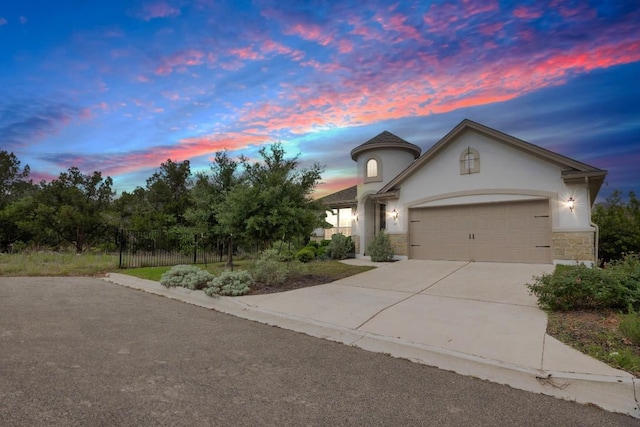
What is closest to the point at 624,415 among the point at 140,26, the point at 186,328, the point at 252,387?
the point at 252,387

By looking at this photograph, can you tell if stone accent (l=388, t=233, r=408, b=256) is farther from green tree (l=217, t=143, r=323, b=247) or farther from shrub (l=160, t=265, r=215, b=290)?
shrub (l=160, t=265, r=215, b=290)

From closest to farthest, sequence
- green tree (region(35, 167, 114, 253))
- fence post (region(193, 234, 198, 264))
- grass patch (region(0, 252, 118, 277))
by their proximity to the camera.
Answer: grass patch (region(0, 252, 118, 277)), fence post (region(193, 234, 198, 264)), green tree (region(35, 167, 114, 253))

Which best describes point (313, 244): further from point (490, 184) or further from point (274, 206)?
point (490, 184)

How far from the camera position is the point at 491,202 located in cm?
1376

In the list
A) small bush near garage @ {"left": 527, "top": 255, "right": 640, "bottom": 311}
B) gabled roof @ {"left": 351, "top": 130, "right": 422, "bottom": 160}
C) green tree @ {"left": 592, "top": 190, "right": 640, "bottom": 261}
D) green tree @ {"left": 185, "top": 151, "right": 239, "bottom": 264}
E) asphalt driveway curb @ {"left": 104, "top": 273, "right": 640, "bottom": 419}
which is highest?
gabled roof @ {"left": 351, "top": 130, "right": 422, "bottom": 160}

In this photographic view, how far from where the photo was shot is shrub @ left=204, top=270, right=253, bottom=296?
855cm

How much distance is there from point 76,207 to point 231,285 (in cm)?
2193

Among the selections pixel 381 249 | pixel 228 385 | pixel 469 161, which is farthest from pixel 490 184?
pixel 228 385

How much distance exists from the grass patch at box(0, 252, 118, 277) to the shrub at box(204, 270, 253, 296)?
775cm

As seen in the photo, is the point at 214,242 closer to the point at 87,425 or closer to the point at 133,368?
the point at 133,368

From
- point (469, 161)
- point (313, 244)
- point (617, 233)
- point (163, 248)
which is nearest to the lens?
point (469, 161)

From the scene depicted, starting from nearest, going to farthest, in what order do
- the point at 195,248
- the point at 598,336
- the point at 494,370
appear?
the point at 494,370
the point at 598,336
the point at 195,248

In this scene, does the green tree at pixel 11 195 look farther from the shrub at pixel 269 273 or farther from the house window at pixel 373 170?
the house window at pixel 373 170

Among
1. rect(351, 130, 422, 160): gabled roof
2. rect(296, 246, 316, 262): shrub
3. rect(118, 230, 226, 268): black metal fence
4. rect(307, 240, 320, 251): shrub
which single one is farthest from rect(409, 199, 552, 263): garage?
rect(118, 230, 226, 268): black metal fence
